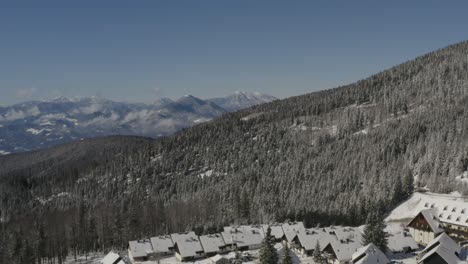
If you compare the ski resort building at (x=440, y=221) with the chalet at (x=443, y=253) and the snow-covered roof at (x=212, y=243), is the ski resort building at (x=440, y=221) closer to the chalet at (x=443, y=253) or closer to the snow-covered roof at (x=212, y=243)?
the chalet at (x=443, y=253)

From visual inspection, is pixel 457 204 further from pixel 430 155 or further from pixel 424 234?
pixel 430 155

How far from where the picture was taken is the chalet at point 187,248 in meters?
102

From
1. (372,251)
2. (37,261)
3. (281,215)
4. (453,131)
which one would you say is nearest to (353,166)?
(453,131)

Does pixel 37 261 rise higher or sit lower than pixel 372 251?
lower

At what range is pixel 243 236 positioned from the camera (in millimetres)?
108688

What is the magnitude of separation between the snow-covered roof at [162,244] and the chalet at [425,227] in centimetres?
6326

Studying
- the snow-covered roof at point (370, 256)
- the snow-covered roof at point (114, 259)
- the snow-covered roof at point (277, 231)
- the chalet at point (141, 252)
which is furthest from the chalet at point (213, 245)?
the snow-covered roof at point (370, 256)

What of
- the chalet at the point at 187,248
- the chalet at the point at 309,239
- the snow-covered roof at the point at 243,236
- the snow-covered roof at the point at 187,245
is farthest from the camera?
the snow-covered roof at the point at 243,236

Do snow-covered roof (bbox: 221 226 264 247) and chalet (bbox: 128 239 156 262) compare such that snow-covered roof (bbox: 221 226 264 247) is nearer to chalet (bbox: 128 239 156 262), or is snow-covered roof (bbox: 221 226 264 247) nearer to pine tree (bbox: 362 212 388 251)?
chalet (bbox: 128 239 156 262)

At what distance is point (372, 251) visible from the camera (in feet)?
255

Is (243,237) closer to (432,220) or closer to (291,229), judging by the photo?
(291,229)

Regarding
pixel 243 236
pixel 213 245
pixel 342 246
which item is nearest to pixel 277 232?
pixel 243 236

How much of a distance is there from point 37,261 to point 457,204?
391 ft

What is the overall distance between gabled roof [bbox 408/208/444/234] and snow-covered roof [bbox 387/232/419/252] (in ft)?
26.8
